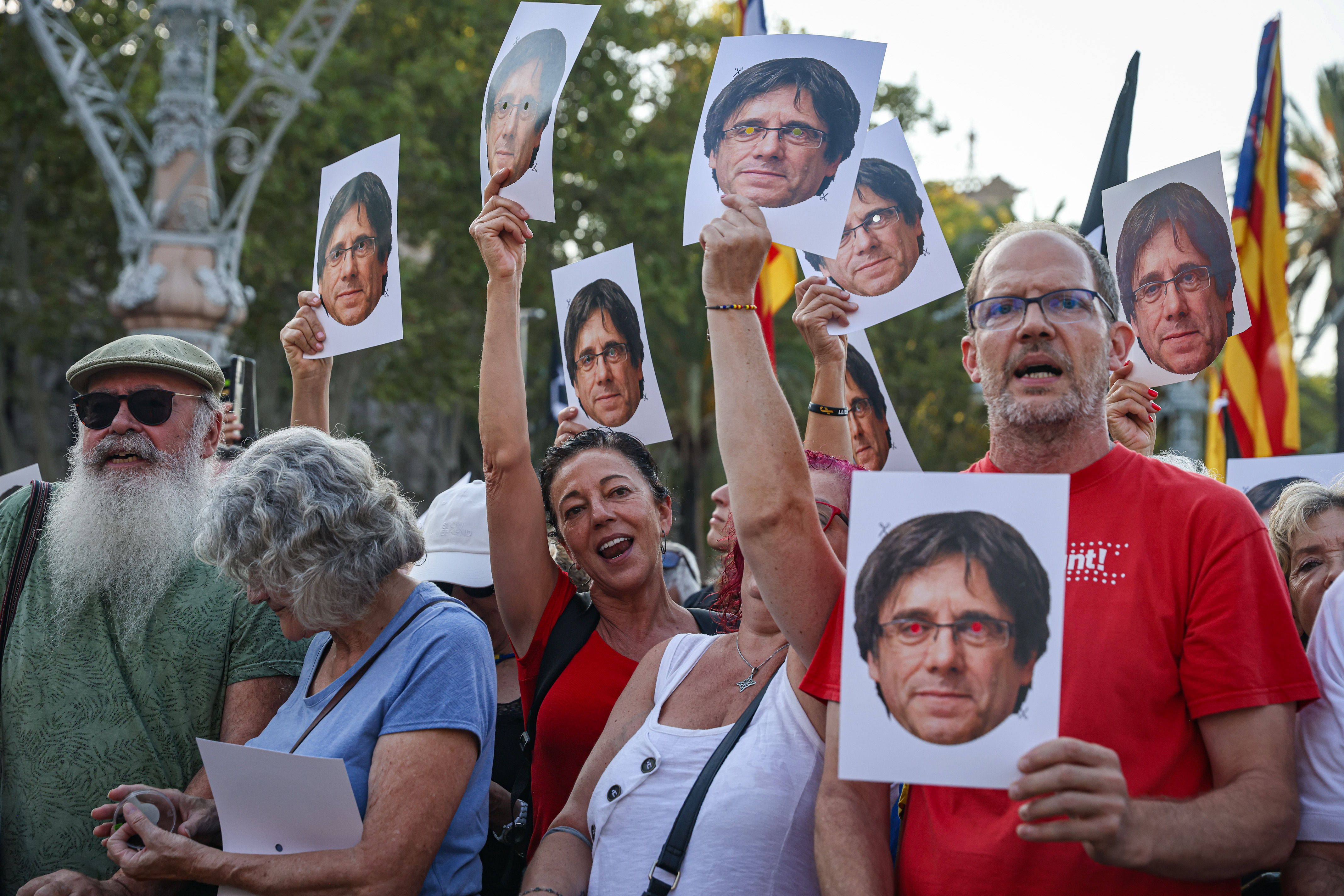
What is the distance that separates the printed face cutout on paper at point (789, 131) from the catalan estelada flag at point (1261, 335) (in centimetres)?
322

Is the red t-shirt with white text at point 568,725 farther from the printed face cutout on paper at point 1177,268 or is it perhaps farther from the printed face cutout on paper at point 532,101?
the printed face cutout on paper at point 1177,268

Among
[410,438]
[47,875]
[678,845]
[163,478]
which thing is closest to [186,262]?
[163,478]

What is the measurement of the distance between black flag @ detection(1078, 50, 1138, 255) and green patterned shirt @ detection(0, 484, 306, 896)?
306 centimetres

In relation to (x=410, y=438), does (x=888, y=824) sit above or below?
below

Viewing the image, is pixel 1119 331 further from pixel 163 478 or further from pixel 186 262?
pixel 186 262

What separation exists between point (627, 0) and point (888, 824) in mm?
18217

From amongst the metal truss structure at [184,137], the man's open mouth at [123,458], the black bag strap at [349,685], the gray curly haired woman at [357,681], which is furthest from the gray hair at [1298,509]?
the metal truss structure at [184,137]

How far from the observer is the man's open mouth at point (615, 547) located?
327 cm

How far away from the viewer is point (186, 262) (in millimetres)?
11734

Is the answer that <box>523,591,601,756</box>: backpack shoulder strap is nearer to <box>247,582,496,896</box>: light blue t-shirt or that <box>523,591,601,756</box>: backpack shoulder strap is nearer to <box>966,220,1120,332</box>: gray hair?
<box>247,582,496,896</box>: light blue t-shirt

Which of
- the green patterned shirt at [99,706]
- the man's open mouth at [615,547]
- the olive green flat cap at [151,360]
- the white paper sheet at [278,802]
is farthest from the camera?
the man's open mouth at [615,547]

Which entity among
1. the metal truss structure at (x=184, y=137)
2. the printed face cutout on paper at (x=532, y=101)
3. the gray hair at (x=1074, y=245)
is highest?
the metal truss structure at (x=184, y=137)

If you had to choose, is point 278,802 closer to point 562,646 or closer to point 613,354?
point 562,646

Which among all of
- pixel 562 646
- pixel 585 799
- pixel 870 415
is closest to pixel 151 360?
pixel 562 646
